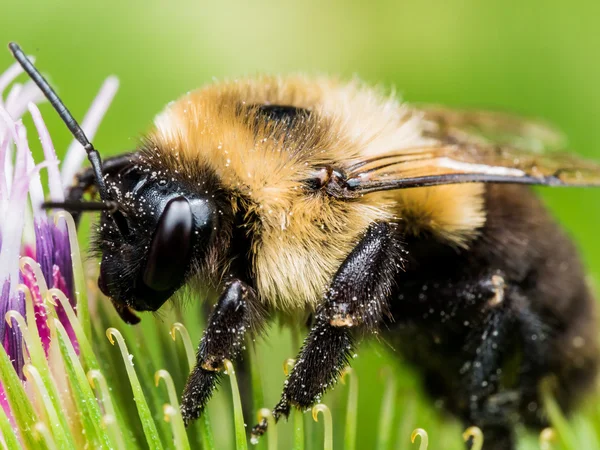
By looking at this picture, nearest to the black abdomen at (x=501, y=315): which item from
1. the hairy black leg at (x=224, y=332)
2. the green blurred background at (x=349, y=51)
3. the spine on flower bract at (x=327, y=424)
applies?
the spine on flower bract at (x=327, y=424)

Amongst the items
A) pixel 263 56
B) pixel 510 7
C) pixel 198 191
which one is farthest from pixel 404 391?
pixel 510 7

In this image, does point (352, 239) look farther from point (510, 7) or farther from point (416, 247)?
point (510, 7)

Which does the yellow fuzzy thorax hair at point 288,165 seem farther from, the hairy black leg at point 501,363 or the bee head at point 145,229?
the hairy black leg at point 501,363

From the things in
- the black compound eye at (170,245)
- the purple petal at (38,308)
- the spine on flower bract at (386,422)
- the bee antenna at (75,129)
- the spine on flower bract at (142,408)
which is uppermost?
the bee antenna at (75,129)

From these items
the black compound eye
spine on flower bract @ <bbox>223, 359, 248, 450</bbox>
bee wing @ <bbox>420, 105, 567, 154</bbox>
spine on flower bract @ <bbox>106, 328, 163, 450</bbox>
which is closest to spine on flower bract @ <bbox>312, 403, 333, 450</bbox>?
spine on flower bract @ <bbox>223, 359, 248, 450</bbox>

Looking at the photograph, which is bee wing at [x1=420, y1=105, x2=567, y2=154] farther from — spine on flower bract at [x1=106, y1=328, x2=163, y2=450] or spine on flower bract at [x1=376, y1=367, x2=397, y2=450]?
spine on flower bract at [x1=106, y1=328, x2=163, y2=450]

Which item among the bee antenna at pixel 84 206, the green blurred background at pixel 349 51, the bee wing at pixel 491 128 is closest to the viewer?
the bee antenna at pixel 84 206

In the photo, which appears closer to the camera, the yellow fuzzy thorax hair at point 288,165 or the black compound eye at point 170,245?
the black compound eye at point 170,245
